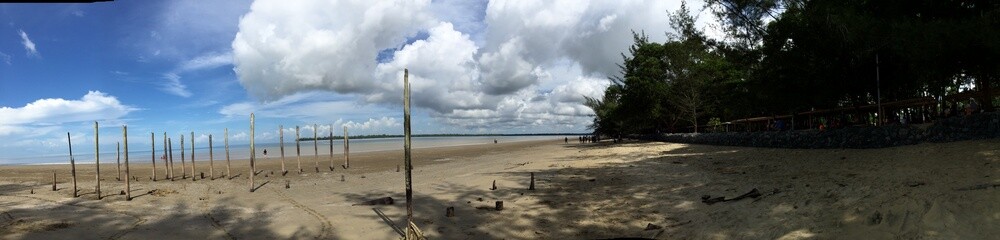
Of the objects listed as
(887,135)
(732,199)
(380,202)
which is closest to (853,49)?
(887,135)

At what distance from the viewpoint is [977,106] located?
13.3 meters

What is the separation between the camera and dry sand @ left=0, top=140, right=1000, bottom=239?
5.81 meters

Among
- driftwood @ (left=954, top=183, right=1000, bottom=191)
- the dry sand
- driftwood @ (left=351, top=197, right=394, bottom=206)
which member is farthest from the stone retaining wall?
driftwood @ (left=351, top=197, right=394, bottom=206)

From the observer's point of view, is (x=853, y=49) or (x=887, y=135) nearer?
(x=887, y=135)

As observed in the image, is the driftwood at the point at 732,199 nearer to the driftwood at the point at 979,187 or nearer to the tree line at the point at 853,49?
the driftwood at the point at 979,187

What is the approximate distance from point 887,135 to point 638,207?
362 inches

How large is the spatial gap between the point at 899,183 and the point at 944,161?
263 centimetres

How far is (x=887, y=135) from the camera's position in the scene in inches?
525

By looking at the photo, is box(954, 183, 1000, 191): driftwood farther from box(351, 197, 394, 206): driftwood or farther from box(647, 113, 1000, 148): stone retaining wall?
box(351, 197, 394, 206): driftwood

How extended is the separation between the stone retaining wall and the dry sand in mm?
689

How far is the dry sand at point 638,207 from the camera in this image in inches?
229

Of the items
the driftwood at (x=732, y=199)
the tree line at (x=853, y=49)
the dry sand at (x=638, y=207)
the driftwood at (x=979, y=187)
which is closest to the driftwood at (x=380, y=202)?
the dry sand at (x=638, y=207)

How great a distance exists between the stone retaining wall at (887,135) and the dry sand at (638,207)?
689 mm

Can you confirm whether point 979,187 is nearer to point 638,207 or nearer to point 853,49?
point 638,207
